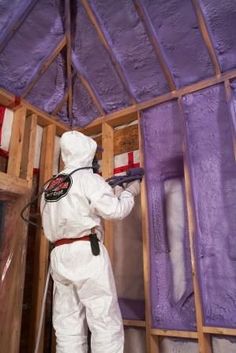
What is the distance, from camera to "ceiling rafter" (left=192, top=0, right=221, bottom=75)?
212 centimetres

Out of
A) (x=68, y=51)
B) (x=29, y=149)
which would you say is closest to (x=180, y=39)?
(x=68, y=51)

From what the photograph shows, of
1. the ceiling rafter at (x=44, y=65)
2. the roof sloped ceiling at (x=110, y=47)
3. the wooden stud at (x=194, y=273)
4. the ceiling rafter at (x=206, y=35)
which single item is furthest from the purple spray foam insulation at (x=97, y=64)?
the wooden stud at (x=194, y=273)

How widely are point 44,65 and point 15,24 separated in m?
0.41

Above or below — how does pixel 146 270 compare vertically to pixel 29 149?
below

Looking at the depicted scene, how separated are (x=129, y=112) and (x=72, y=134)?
34.9 inches

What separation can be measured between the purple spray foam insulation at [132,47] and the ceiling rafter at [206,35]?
382 millimetres

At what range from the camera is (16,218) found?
2424 millimetres

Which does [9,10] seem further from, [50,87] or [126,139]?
[126,139]

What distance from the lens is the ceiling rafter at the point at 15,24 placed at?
2.18m

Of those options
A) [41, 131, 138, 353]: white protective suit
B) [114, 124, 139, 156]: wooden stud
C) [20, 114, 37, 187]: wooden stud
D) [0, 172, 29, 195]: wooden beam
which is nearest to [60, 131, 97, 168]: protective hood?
[41, 131, 138, 353]: white protective suit

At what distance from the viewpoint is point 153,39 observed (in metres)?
2.35

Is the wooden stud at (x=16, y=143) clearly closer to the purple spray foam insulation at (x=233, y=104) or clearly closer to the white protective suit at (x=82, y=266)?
the white protective suit at (x=82, y=266)

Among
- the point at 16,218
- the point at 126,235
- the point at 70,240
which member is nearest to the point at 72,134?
the point at 70,240

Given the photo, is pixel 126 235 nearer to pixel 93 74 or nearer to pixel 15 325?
pixel 15 325
